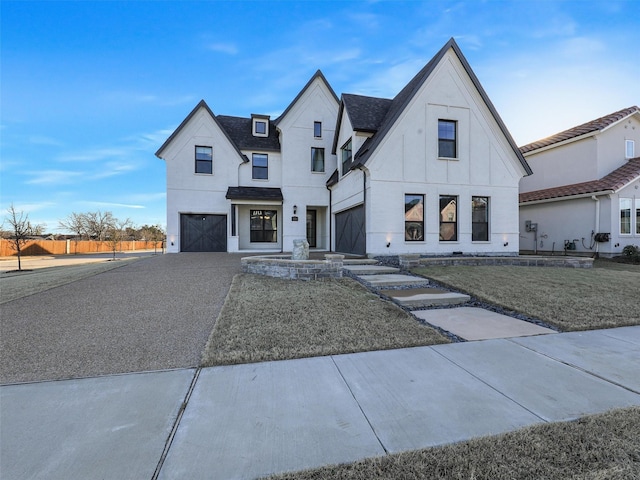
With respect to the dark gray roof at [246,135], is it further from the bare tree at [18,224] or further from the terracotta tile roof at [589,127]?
the terracotta tile roof at [589,127]

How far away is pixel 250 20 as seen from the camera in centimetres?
1164

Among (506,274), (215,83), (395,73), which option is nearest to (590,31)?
(395,73)

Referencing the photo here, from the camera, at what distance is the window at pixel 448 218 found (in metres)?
12.2

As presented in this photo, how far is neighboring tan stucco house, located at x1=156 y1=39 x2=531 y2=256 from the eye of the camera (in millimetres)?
11617

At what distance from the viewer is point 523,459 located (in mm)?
1946

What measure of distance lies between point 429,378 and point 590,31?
14.8 metres

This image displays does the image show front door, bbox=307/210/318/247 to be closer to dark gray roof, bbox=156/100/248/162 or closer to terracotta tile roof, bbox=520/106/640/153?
dark gray roof, bbox=156/100/248/162

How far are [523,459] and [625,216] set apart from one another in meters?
19.0

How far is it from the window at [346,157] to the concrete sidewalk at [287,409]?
11.5 m

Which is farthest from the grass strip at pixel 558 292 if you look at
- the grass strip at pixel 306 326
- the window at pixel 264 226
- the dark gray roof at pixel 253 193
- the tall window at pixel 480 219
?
the window at pixel 264 226

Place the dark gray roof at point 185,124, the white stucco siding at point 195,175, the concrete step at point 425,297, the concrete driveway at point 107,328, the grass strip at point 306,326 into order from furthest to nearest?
the white stucco siding at point 195,175, the dark gray roof at point 185,124, the concrete step at point 425,297, the grass strip at point 306,326, the concrete driveway at point 107,328

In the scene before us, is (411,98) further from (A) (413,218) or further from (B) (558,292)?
(B) (558,292)

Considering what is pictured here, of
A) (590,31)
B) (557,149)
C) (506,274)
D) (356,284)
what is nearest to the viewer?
(356,284)

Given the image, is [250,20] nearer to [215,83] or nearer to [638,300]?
[215,83]
